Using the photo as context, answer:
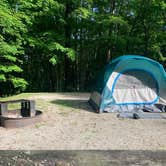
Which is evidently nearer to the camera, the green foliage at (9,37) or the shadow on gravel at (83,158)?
the shadow on gravel at (83,158)

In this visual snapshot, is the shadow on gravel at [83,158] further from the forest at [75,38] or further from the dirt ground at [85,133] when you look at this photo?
the forest at [75,38]

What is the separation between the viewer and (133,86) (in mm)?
7777

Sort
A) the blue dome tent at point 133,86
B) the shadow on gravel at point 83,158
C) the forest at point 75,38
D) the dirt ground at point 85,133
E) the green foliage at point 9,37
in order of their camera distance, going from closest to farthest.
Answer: the shadow on gravel at point 83,158, the dirt ground at point 85,133, the blue dome tent at point 133,86, the green foliage at point 9,37, the forest at point 75,38

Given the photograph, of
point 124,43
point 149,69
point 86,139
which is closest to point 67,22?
point 124,43

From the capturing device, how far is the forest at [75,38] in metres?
12.2

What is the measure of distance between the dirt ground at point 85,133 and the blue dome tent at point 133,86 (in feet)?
1.85

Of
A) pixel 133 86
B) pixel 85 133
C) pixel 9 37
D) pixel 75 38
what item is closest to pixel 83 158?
pixel 85 133

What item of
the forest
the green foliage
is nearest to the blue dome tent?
the green foliage

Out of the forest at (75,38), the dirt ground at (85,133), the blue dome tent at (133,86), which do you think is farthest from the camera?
the forest at (75,38)

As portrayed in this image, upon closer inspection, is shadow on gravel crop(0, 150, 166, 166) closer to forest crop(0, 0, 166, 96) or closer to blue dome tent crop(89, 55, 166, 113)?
blue dome tent crop(89, 55, 166, 113)

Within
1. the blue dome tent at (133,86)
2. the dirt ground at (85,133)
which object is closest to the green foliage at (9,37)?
the dirt ground at (85,133)

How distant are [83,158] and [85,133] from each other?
1.55 m

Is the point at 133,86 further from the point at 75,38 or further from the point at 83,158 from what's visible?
the point at 75,38

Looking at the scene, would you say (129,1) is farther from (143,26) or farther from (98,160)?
(98,160)
